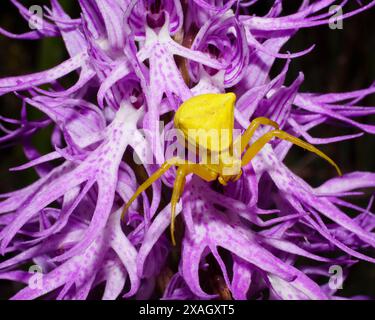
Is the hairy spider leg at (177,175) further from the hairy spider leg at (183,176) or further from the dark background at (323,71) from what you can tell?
the dark background at (323,71)

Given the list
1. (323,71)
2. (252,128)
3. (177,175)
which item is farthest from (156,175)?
(323,71)

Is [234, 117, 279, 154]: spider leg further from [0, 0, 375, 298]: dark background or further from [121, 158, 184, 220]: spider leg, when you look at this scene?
[0, 0, 375, 298]: dark background

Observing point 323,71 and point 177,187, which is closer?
point 177,187

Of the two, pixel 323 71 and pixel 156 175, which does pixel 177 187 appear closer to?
pixel 156 175

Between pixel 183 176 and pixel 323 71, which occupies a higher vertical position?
pixel 183 176

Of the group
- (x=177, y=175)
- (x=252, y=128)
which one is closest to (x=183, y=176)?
(x=177, y=175)

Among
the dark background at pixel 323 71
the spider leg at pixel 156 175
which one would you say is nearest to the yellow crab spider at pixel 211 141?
the spider leg at pixel 156 175

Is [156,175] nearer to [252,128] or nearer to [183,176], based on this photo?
[183,176]

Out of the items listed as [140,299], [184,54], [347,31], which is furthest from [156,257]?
[347,31]
